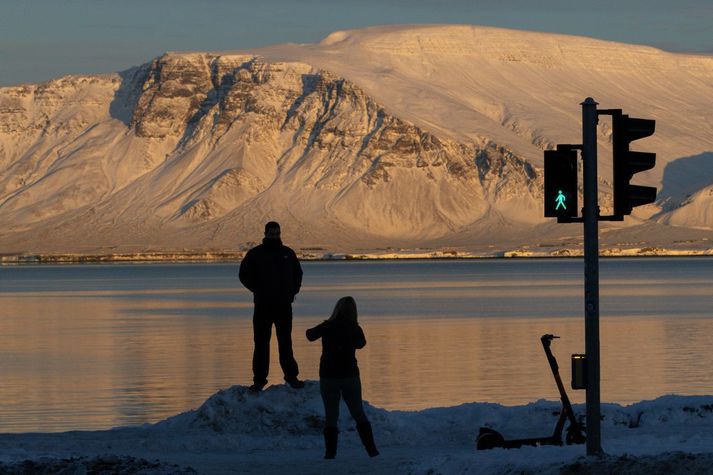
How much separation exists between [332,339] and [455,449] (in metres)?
2.57

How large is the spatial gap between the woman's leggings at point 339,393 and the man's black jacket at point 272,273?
296 cm

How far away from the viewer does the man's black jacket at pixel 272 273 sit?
2166cm

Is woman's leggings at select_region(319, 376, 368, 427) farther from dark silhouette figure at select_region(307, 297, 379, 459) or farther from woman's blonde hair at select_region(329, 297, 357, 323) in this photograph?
woman's blonde hair at select_region(329, 297, 357, 323)

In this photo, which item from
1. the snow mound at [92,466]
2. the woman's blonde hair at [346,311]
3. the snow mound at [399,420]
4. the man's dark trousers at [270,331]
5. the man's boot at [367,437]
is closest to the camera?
the snow mound at [92,466]

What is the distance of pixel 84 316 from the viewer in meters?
71.2

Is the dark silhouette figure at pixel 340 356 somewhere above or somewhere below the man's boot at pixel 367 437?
above

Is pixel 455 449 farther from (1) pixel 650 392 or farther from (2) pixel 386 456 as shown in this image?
(1) pixel 650 392

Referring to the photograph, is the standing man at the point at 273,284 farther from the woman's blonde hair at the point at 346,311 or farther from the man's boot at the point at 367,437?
the woman's blonde hair at the point at 346,311

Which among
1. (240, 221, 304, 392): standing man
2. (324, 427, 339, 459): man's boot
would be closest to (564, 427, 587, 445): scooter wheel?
(324, 427, 339, 459): man's boot

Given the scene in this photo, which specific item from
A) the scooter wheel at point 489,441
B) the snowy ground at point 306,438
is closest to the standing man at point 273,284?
the snowy ground at point 306,438

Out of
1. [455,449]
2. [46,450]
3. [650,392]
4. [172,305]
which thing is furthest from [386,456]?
[172,305]

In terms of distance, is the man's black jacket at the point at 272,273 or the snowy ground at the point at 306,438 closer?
the snowy ground at the point at 306,438

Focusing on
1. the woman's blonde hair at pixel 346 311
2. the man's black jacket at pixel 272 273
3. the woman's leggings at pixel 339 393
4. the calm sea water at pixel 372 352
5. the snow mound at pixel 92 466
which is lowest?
the calm sea water at pixel 372 352

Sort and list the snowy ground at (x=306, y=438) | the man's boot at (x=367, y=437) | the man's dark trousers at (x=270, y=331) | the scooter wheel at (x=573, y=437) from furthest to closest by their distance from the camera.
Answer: the man's dark trousers at (x=270, y=331)
the scooter wheel at (x=573, y=437)
the man's boot at (x=367, y=437)
the snowy ground at (x=306, y=438)
